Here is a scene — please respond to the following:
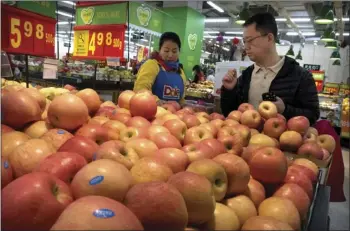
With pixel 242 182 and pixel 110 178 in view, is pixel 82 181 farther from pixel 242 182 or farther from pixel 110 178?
pixel 242 182

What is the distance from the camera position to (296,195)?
1.16 metres

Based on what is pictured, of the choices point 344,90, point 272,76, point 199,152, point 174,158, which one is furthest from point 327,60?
point 174,158

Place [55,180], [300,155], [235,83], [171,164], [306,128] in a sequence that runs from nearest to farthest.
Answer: [55,180] → [171,164] → [300,155] → [306,128] → [235,83]

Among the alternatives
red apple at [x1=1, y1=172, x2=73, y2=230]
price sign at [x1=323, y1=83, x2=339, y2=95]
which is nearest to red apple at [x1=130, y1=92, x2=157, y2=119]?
red apple at [x1=1, y1=172, x2=73, y2=230]

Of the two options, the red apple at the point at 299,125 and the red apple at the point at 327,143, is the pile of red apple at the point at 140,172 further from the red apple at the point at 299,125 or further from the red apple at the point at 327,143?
the red apple at the point at 327,143

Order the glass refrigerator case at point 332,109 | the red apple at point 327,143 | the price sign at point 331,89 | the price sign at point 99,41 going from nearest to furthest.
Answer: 1. the red apple at point 327,143
2. the price sign at point 99,41
3. the glass refrigerator case at point 332,109
4. the price sign at point 331,89

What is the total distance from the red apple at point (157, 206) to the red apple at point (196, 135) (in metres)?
0.69

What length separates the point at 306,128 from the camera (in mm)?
1895

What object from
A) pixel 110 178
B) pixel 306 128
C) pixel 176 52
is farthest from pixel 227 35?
pixel 110 178

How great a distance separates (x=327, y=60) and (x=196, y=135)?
20726 millimetres

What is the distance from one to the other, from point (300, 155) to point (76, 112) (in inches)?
45.4

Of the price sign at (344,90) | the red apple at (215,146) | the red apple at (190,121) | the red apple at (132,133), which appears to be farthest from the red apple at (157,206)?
the price sign at (344,90)

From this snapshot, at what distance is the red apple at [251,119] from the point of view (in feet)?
6.23

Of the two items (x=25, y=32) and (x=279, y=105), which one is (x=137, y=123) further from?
(x=25, y=32)
